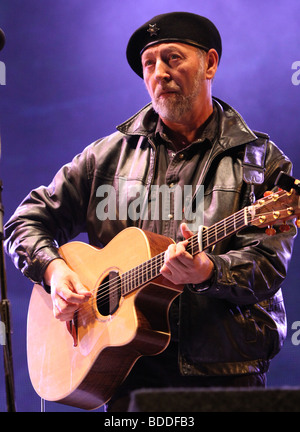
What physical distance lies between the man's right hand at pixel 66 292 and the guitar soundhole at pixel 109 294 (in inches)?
2.5

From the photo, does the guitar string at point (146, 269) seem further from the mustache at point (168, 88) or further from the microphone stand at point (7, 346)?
the mustache at point (168, 88)

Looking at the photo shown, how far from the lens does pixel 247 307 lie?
261cm

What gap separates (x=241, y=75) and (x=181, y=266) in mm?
2324

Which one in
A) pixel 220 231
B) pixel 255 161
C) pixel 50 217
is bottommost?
pixel 220 231

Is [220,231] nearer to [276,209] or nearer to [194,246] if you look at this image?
[194,246]

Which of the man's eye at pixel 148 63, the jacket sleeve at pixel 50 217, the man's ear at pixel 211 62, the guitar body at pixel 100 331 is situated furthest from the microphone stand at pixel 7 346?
the man's ear at pixel 211 62

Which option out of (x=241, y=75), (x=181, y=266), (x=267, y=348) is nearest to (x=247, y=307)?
(x=267, y=348)

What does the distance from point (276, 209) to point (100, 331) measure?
962mm

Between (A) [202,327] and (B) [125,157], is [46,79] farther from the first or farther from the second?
(A) [202,327]

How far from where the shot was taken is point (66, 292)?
9.06ft

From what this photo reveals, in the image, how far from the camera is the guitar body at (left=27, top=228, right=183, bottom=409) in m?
→ 2.54

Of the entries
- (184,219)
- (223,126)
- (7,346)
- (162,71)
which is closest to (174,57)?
(162,71)

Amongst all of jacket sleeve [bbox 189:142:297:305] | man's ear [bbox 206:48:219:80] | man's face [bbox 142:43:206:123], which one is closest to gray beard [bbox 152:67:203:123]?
man's face [bbox 142:43:206:123]

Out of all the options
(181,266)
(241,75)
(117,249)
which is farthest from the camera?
(241,75)
